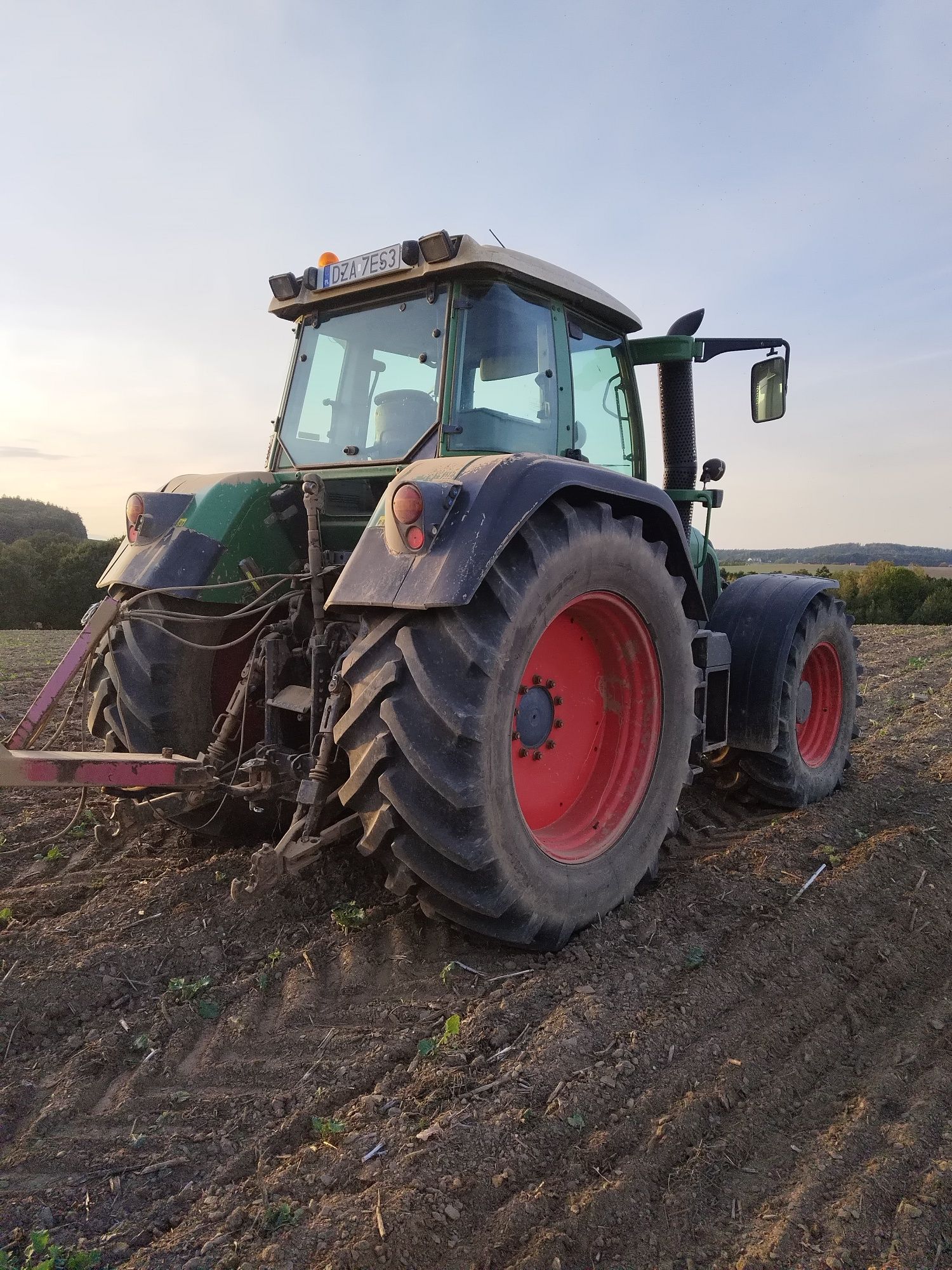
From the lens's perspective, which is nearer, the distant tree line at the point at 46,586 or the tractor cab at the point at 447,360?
the tractor cab at the point at 447,360

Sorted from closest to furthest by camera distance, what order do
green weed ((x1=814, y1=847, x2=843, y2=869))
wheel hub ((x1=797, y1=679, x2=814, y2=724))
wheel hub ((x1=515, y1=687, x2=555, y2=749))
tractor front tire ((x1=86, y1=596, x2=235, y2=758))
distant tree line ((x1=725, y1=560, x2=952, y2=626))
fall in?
wheel hub ((x1=515, y1=687, x2=555, y2=749))
tractor front tire ((x1=86, y1=596, x2=235, y2=758))
green weed ((x1=814, y1=847, x2=843, y2=869))
wheel hub ((x1=797, y1=679, x2=814, y2=724))
distant tree line ((x1=725, y1=560, x2=952, y2=626))

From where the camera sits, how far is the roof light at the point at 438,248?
310 cm

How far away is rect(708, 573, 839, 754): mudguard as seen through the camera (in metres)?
4.18

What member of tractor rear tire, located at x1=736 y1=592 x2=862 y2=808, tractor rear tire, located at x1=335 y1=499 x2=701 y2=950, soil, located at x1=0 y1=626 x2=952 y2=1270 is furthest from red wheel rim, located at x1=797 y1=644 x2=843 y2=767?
tractor rear tire, located at x1=335 y1=499 x2=701 y2=950

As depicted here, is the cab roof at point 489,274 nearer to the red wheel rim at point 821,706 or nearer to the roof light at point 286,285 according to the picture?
the roof light at point 286,285

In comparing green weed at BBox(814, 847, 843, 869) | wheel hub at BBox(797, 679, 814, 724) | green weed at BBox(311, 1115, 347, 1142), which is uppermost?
wheel hub at BBox(797, 679, 814, 724)

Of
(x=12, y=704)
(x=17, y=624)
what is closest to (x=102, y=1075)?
(x=12, y=704)

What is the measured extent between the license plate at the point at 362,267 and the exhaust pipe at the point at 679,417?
156 cm

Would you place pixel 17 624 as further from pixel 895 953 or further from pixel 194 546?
pixel 895 953

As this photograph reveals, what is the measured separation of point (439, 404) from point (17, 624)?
2177 centimetres

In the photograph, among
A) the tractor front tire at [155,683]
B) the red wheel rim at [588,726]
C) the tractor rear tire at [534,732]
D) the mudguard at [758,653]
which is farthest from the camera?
the mudguard at [758,653]

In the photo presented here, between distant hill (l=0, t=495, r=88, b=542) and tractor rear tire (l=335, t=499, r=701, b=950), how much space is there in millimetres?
31312

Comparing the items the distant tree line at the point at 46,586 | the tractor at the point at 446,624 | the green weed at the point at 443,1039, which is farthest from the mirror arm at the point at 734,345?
the distant tree line at the point at 46,586

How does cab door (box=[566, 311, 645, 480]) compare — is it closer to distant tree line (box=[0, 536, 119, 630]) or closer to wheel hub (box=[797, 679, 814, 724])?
wheel hub (box=[797, 679, 814, 724])
